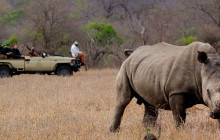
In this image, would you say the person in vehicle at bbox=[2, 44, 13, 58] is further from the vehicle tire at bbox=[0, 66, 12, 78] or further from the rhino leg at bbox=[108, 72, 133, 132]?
the rhino leg at bbox=[108, 72, 133, 132]

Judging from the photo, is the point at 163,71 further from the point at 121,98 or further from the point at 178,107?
the point at 121,98

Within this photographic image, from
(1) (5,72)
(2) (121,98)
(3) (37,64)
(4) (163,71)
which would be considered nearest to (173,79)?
(4) (163,71)

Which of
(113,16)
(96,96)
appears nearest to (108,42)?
(96,96)

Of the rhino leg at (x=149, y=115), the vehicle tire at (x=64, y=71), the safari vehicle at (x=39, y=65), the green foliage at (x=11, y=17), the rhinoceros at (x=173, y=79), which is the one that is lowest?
the vehicle tire at (x=64, y=71)

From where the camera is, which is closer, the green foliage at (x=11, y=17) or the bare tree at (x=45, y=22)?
the bare tree at (x=45, y=22)

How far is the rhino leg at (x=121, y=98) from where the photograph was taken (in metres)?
8.05

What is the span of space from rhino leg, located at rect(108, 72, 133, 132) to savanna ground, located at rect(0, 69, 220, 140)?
0.56 feet

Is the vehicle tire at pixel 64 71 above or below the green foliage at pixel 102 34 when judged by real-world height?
below

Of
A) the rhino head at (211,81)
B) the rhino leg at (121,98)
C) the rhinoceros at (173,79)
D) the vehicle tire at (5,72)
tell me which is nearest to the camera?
the rhino head at (211,81)

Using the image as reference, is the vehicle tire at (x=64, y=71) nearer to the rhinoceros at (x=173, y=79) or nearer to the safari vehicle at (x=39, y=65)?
the safari vehicle at (x=39, y=65)

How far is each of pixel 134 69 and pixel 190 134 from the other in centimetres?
165

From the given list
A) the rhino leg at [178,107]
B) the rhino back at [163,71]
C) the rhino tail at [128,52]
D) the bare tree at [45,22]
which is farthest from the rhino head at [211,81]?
the bare tree at [45,22]

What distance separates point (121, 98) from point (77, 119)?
1.38 m

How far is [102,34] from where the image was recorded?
3462 cm
